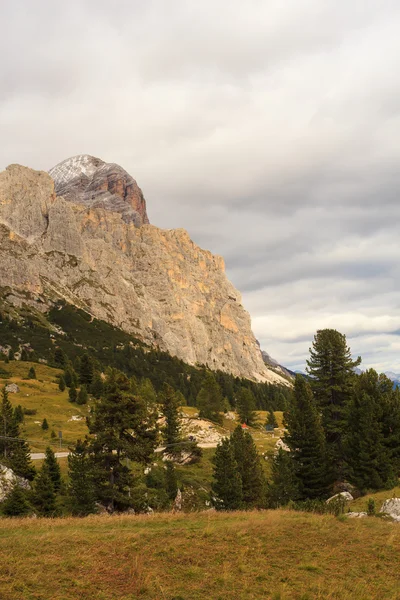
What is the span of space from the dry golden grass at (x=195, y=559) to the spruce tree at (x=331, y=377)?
20.2 metres

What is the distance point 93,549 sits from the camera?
1391 centimetres

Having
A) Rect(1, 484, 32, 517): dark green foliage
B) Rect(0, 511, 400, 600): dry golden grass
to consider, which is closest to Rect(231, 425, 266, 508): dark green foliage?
Rect(1, 484, 32, 517): dark green foliage

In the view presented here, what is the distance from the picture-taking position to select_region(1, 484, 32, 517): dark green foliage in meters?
27.1

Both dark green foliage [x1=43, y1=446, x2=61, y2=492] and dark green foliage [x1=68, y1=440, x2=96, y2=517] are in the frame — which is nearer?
dark green foliage [x1=68, y1=440, x2=96, y2=517]

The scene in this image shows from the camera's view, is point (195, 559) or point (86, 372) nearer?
point (195, 559)

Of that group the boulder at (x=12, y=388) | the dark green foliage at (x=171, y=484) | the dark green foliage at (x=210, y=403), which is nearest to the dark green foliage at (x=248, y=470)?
the dark green foliage at (x=171, y=484)

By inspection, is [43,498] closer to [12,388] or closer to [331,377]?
[331,377]

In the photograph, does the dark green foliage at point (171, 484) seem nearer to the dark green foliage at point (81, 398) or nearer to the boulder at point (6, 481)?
the boulder at point (6, 481)

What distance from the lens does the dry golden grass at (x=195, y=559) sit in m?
11.7

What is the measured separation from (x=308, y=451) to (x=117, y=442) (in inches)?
640

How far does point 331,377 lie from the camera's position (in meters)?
38.8

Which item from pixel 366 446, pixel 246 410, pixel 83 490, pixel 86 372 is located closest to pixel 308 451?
pixel 366 446

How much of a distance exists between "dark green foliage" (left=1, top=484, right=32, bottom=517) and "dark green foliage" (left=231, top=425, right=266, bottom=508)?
63.7 feet

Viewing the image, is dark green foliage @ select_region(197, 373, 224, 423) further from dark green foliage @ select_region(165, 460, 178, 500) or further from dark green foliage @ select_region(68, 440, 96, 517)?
dark green foliage @ select_region(68, 440, 96, 517)
